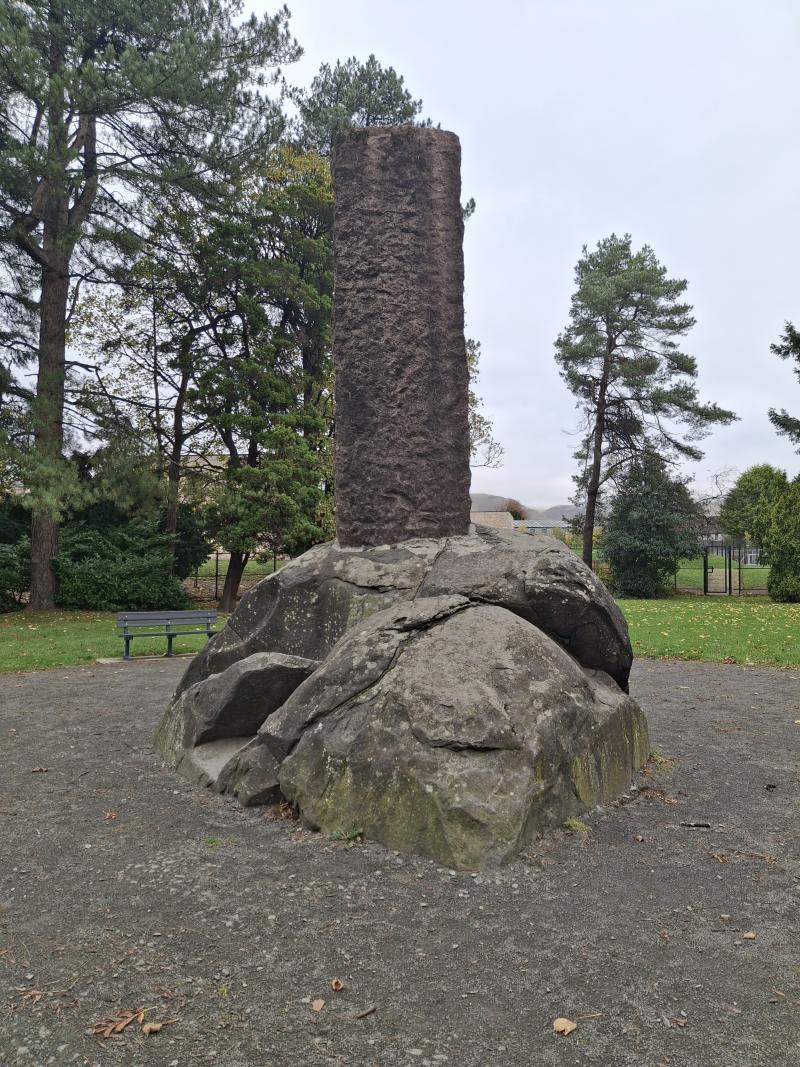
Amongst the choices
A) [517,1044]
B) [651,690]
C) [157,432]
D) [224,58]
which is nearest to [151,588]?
[157,432]

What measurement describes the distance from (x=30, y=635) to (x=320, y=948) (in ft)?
39.6

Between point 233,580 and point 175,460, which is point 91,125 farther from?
point 233,580

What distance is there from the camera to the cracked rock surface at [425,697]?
13.1 ft

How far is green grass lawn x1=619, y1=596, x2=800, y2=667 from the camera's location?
11.3m

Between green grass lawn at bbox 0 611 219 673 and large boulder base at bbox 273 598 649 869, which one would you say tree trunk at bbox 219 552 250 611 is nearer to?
green grass lawn at bbox 0 611 219 673

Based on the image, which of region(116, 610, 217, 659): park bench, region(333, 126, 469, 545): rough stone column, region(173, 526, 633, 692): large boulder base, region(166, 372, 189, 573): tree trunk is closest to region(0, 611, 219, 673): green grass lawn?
region(116, 610, 217, 659): park bench

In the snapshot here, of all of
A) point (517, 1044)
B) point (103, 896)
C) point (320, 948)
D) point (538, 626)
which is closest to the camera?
point (517, 1044)

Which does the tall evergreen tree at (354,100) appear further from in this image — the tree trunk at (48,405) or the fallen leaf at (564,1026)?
the fallen leaf at (564,1026)

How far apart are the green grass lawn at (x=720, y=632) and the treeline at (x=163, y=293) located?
25.5 feet

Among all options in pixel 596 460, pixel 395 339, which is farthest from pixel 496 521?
pixel 395 339

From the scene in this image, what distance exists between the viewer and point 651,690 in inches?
344

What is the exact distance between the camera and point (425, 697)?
14.0 ft

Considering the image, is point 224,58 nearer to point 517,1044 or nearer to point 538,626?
point 538,626

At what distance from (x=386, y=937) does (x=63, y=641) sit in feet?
36.7
